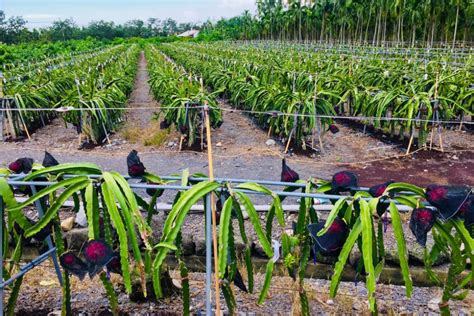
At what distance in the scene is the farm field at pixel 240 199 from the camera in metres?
1.75

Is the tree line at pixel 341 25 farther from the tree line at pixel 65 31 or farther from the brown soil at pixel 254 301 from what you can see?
the brown soil at pixel 254 301

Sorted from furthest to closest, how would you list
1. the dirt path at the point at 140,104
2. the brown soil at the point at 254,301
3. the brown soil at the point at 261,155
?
1. the dirt path at the point at 140,104
2. the brown soil at the point at 261,155
3. the brown soil at the point at 254,301

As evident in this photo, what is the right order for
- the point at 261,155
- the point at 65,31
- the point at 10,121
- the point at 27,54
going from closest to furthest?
1. the point at 261,155
2. the point at 10,121
3. the point at 27,54
4. the point at 65,31

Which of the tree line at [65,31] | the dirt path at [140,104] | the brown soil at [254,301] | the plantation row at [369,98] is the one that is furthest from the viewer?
the tree line at [65,31]

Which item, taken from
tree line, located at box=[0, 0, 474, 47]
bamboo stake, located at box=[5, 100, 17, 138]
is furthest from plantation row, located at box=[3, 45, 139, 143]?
tree line, located at box=[0, 0, 474, 47]

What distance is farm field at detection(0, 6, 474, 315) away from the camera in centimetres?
175

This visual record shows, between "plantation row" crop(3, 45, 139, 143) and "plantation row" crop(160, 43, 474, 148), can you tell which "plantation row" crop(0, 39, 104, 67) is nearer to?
"plantation row" crop(3, 45, 139, 143)

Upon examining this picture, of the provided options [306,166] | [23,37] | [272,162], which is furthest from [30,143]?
[23,37]

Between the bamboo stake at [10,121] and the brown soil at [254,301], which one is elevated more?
the bamboo stake at [10,121]

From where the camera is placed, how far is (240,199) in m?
1.76

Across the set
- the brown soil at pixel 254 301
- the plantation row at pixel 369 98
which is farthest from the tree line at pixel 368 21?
the brown soil at pixel 254 301

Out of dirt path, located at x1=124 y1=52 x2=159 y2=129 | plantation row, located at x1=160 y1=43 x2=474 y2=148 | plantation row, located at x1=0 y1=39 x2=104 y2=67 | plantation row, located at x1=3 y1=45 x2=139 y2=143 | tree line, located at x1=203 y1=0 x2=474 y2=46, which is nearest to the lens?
plantation row, located at x1=160 y1=43 x2=474 y2=148

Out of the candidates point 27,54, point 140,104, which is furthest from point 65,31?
point 140,104

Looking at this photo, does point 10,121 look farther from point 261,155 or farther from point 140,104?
point 140,104
